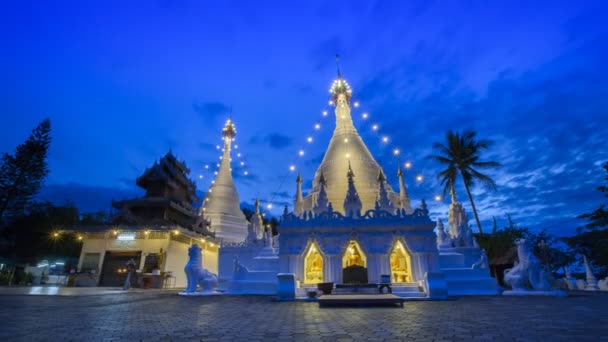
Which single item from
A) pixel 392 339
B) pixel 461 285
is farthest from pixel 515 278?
pixel 392 339

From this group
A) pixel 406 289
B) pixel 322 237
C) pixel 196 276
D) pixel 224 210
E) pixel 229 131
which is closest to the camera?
pixel 406 289

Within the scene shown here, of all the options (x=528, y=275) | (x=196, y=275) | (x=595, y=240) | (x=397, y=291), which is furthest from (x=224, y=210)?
(x=595, y=240)

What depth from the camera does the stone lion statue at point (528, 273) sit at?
12363mm

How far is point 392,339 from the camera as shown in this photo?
4152 mm

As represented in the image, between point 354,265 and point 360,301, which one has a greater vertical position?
point 354,265

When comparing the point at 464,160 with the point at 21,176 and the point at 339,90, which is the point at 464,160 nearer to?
the point at 339,90

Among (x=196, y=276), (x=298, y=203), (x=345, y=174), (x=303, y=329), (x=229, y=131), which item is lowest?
(x=303, y=329)

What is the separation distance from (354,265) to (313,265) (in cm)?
275

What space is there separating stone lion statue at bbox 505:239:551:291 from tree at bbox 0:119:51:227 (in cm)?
3807

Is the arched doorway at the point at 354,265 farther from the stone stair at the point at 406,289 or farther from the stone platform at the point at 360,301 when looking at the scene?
the stone platform at the point at 360,301

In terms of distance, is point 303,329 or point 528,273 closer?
point 303,329

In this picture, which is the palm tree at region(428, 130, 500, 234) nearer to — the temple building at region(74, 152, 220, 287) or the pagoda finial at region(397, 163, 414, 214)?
the pagoda finial at region(397, 163, 414, 214)

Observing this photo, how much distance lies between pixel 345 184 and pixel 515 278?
40.8 ft

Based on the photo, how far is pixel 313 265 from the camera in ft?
53.5
